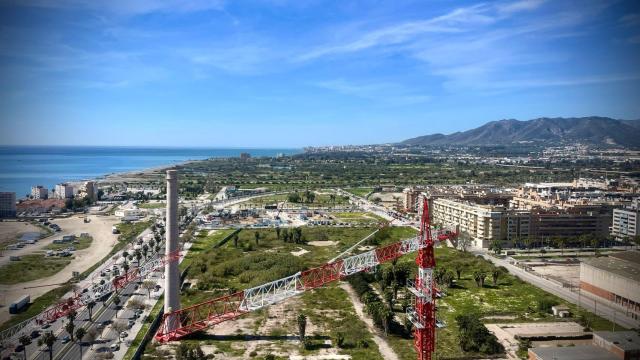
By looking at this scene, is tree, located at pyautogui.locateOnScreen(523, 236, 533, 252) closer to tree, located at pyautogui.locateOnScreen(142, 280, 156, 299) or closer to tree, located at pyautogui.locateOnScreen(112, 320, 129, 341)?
tree, located at pyautogui.locateOnScreen(142, 280, 156, 299)

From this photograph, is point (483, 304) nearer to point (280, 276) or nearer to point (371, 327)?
point (371, 327)

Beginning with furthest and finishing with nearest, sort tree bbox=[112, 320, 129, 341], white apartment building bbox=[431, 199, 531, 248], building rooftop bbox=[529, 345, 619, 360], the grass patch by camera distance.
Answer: the grass patch → white apartment building bbox=[431, 199, 531, 248] → tree bbox=[112, 320, 129, 341] → building rooftop bbox=[529, 345, 619, 360]

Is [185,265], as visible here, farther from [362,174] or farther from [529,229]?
[362,174]

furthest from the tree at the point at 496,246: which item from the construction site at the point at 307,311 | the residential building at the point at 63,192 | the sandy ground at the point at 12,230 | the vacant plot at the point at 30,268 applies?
the residential building at the point at 63,192

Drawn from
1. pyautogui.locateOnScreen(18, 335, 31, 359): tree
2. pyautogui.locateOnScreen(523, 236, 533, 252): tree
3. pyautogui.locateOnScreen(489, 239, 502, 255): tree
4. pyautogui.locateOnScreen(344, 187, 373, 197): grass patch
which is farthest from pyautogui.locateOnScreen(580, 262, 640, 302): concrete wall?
pyautogui.locateOnScreen(344, 187, 373, 197): grass patch

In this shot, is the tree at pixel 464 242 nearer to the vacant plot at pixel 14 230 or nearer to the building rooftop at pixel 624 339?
the building rooftop at pixel 624 339

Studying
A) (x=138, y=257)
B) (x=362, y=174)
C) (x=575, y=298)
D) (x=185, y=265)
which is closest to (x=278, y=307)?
(x=185, y=265)
